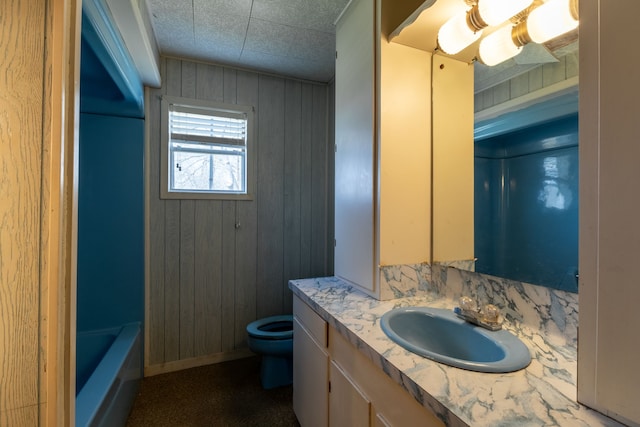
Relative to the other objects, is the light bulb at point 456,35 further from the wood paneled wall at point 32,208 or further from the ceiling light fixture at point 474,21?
the wood paneled wall at point 32,208

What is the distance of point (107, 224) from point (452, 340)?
2338mm

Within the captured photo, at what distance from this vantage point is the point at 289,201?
2.58 meters

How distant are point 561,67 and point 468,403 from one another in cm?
106

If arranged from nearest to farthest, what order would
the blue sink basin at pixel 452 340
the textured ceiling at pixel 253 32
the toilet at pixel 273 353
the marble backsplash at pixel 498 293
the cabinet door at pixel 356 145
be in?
the blue sink basin at pixel 452 340 < the marble backsplash at pixel 498 293 < the cabinet door at pixel 356 145 < the textured ceiling at pixel 253 32 < the toilet at pixel 273 353

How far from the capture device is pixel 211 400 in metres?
1.91

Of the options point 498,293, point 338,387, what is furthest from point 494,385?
point 338,387

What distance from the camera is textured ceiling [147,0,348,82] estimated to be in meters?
1.68

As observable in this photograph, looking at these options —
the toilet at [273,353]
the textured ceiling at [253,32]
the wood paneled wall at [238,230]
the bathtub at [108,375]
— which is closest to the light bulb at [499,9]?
the textured ceiling at [253,32]

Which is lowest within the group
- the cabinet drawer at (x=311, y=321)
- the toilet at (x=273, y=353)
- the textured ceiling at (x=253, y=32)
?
the toilet at (x=273, y=353)

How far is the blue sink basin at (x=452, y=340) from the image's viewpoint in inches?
30.7

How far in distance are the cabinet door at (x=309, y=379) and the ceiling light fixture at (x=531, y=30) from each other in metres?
1.44

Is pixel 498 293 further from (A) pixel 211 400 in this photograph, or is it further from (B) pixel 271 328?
(A) pixel 211 400

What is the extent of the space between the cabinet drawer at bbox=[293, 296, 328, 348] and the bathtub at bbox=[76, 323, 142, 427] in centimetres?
96

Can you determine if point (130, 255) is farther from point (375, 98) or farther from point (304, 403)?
point (375, 98)
